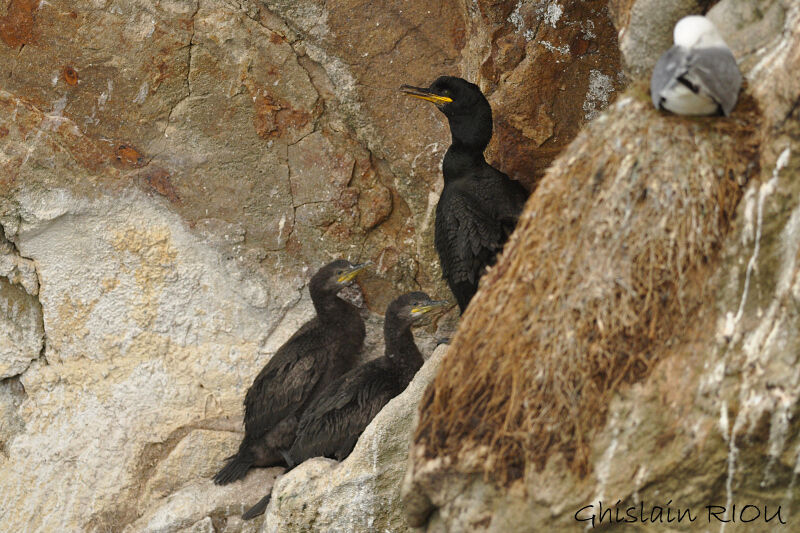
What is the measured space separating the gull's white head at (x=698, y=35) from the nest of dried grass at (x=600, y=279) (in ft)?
0.88

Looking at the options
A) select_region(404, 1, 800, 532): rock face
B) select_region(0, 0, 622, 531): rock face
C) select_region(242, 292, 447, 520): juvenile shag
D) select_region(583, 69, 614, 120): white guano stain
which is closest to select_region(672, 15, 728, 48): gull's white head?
select_region(404, 1, 800, 532): rock face

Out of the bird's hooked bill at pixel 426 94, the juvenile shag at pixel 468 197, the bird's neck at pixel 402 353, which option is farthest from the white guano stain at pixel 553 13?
the bird's neck at pixel 402 353

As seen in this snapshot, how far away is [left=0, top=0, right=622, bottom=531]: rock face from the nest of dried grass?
2.43 meters

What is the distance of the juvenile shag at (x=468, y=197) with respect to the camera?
5.74m

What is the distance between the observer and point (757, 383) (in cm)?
371

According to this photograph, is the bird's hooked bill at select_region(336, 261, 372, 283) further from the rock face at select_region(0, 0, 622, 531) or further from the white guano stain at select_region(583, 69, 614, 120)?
the white guano stain at select_region(583, 69, 614, 120)

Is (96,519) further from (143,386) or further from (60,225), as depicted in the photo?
(60,225)

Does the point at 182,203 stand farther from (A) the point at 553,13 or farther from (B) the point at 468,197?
(A) the point at 553,13

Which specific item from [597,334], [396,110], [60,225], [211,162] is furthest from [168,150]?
[597,334]

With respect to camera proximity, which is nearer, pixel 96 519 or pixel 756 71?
pixel 756 71

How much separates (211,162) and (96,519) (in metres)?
2.48

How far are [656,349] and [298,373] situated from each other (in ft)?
10.0
